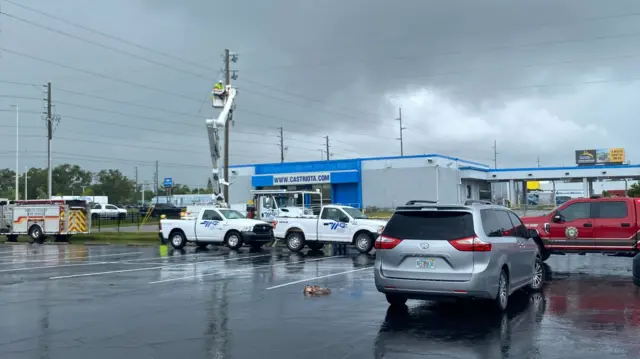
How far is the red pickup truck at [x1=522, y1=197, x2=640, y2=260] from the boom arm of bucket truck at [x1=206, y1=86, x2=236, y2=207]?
17091 millimetres

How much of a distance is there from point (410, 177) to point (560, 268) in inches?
1388

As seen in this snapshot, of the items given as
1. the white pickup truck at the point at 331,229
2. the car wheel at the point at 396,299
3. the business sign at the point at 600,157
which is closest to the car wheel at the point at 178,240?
the white pickup truck at the point at 331,229

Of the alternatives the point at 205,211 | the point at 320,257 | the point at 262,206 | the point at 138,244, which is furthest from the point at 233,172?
the point at 320,257

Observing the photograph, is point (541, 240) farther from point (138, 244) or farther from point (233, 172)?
point (233, 172)

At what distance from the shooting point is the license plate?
32.3 feet

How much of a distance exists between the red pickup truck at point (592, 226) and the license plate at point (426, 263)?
8.16 metres

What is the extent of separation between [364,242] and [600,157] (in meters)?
70.0

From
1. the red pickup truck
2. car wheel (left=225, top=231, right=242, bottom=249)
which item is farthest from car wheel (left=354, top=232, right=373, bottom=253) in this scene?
the red pickup truck

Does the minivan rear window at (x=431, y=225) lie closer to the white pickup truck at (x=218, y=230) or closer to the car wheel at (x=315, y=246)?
the car wheel at (x=315, y=246)

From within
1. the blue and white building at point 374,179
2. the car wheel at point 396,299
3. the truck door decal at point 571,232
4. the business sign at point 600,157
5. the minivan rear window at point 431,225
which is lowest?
the car wheel at point 396,299

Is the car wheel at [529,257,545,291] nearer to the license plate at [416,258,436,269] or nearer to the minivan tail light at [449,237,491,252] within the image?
the minivan tail light at [449,237,491,252]

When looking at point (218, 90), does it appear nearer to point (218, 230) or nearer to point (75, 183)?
point (218, 230)

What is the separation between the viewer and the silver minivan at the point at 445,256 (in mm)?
9695

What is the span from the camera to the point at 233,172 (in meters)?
61.7
